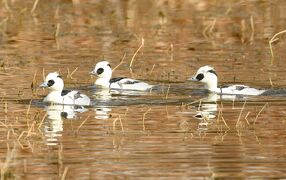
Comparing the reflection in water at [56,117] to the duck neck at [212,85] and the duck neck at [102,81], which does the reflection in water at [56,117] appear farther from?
the duck neck at [212,85]

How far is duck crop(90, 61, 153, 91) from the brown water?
261 mm

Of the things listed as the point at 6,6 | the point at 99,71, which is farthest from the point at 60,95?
the point at 6,6

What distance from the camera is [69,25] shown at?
88.1 feet

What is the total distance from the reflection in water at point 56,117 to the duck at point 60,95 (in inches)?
5.3

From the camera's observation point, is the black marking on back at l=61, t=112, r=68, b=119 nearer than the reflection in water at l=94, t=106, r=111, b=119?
No

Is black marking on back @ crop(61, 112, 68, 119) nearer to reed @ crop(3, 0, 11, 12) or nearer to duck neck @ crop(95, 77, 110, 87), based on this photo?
duck neck @ crop(95, 77, 110, 87)

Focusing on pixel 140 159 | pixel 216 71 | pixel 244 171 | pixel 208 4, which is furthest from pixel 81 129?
pixel 208 4

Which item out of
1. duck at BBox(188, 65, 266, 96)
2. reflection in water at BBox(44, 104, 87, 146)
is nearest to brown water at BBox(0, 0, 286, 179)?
reflection in water at BBox(44, 104, 87, 146)

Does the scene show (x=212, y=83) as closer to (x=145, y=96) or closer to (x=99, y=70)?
(x=145, y=96)

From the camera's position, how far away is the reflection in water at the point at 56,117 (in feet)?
44.9

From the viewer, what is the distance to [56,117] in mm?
15641

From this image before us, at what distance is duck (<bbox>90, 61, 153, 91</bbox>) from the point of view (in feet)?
61.3

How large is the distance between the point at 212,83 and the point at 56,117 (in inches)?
170

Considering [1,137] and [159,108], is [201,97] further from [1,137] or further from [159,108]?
[1,137]
